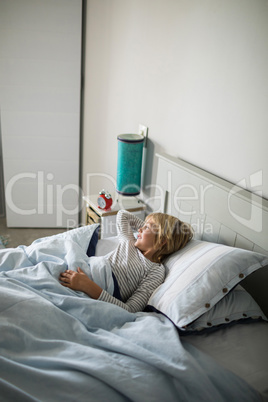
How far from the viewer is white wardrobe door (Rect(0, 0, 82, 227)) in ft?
8.88

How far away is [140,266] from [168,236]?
18 centimetres

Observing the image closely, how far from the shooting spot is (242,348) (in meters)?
1.20

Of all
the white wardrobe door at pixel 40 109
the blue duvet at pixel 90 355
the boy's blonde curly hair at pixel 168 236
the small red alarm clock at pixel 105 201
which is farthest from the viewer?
the white wardrobe door at pixel 40 109

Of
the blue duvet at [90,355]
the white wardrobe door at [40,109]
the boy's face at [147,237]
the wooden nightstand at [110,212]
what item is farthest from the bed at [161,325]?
the white wardrobe door at [40,109]

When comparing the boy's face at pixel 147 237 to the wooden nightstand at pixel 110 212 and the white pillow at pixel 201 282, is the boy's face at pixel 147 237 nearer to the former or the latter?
the white pillow at pixel 201 282

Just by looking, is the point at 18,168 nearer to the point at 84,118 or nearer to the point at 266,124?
the point at 84,118

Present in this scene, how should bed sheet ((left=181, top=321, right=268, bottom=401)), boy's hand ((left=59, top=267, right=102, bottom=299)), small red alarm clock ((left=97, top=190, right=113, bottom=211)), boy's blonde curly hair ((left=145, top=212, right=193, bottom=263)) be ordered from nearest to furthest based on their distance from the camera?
bed sheet ((left=181, top=321, right=268, bottom=401)) → boy's hand ((left=59, top=267, right=102, bottom=299)) → boy's blonde curly hair ((left=145, top=212, right=193, bottom=263)) → small red alarm clock ((left=97, top=190, right=113, bottom=211))

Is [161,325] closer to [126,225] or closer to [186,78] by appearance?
[126,225]

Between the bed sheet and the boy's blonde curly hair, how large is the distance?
0.41 m

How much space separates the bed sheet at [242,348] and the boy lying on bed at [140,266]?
283mm

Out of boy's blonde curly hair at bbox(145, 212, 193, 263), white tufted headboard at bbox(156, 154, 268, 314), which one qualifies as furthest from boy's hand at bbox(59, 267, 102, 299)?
white tufted headboard at bbox(156, 154, 268, 314)

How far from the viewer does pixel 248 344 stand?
1.22 metres

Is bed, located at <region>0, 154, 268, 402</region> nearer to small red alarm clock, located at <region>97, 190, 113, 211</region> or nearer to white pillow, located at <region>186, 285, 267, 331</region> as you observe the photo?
white pillow, located at <region>186, 285, 267, 331</region>

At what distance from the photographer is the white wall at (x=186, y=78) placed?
4.71 ft
